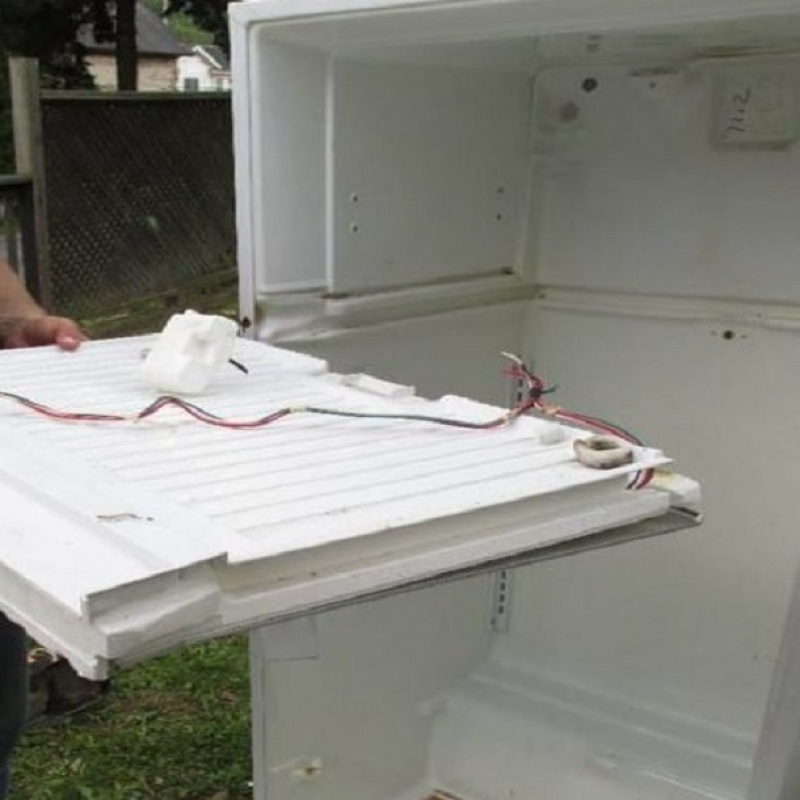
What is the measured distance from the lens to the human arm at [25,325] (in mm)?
1399

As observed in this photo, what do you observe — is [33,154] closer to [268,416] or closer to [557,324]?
[557,324]

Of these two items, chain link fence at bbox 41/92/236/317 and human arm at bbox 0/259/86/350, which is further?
chain link fence at bbox 41/92/236/317

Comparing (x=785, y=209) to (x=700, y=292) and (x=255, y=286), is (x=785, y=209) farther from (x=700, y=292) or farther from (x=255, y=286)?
(x=255, y=286)

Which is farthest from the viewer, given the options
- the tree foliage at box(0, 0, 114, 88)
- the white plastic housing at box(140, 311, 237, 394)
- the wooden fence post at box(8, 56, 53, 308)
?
the tree foliage at box(0, 0, 114, 88)

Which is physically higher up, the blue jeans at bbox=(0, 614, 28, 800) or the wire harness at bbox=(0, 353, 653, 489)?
the wire harness at bbox=(0, 353, 653, 489)

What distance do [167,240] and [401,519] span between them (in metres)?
5.11

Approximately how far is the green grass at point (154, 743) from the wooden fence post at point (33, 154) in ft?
4.82

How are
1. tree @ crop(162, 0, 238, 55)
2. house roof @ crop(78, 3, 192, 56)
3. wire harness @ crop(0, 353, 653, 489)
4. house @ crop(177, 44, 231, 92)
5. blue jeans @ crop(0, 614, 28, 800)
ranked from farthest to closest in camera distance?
house @ crop(177, 44, 231, 92), house roof @ crop(78, 3, 192, 56), tree @ crop(162, 0, 238, 55), blue jeans @ crop(0, 614, 28, 800), wire harness @ crop(0, 353, 653, 489)

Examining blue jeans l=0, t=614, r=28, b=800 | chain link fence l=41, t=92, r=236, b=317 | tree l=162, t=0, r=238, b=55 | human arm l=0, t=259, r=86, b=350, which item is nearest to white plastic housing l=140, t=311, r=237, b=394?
human arm l=0, t=259, r=86, b=350

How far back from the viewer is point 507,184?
6.21 feet

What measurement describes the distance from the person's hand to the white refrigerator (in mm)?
98

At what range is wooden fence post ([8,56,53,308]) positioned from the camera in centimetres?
321

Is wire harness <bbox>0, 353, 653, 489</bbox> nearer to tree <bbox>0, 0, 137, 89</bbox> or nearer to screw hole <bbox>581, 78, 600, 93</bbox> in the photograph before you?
screw hole <bbox>581, 78, 600, 93</bbox>

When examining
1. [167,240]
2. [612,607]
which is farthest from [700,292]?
[167,240]
